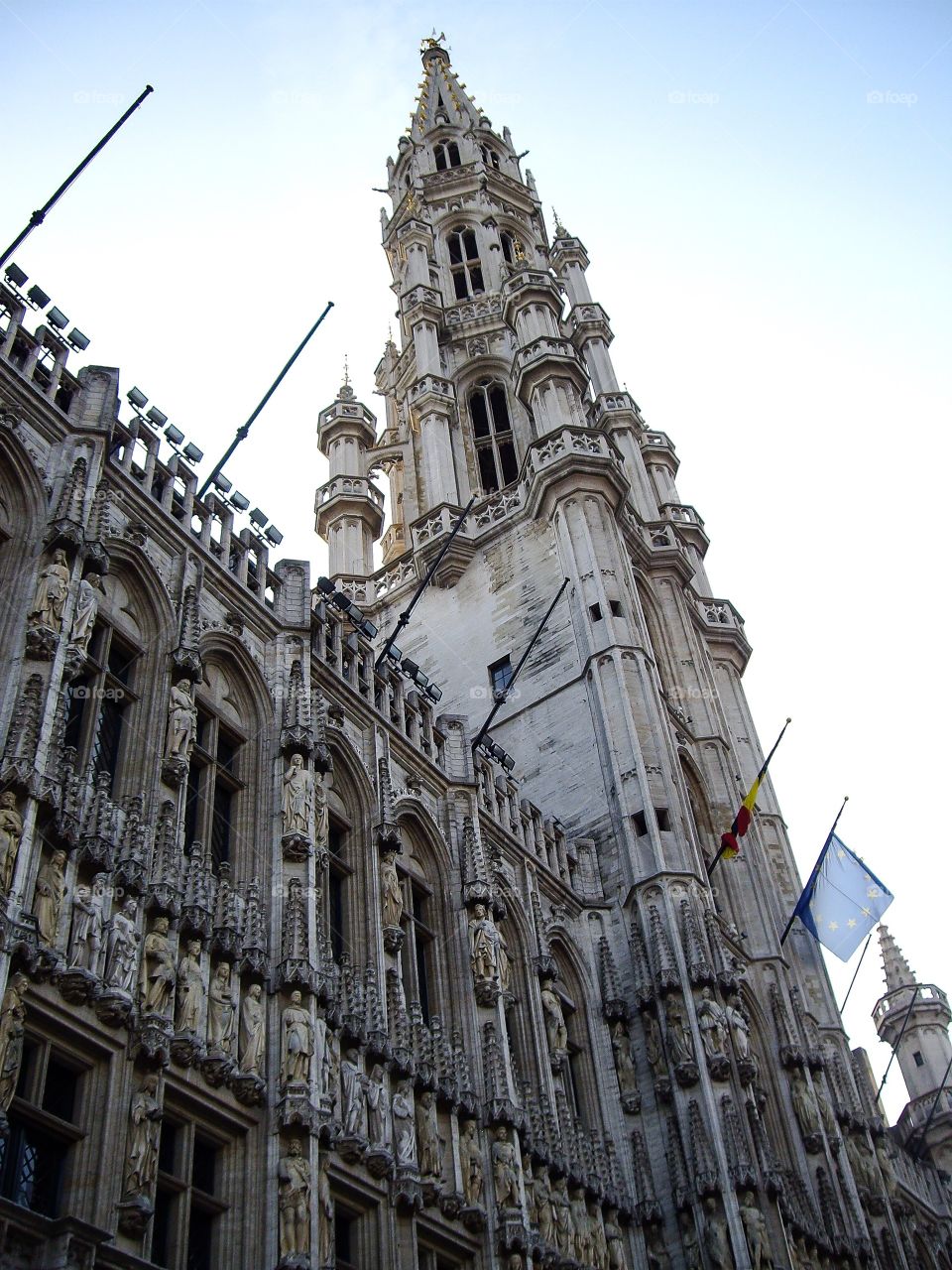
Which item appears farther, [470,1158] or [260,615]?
[260,615]

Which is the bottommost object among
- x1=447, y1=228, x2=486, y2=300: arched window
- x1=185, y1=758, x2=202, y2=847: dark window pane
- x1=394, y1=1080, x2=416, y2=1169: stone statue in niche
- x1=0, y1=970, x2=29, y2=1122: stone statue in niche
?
x1=0, y1=970, x2=29, y2=1122: stone statue in niche

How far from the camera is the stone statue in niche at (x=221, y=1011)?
16.8m

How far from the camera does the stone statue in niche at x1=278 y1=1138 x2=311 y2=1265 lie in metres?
15.7

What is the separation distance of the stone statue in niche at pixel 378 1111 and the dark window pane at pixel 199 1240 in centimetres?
282

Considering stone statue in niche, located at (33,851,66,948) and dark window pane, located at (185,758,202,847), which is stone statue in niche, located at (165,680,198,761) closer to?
dark window pane, located at (185,758,202,847)

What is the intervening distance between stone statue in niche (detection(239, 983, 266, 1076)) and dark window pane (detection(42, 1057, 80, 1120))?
2.37 meters

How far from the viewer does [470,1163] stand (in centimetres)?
2036

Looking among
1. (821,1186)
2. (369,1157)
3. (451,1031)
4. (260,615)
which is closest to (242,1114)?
(369,1157)

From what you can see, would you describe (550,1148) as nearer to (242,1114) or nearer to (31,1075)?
(242,1114)

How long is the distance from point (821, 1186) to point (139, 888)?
18243 mm

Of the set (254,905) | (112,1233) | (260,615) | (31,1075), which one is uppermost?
(260,615)

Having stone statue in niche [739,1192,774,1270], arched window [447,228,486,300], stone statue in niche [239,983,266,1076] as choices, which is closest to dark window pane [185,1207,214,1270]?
stone statue in niche [239,983,266,1076]

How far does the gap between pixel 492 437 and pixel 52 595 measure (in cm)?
3137

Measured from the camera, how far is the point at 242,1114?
656 inches
